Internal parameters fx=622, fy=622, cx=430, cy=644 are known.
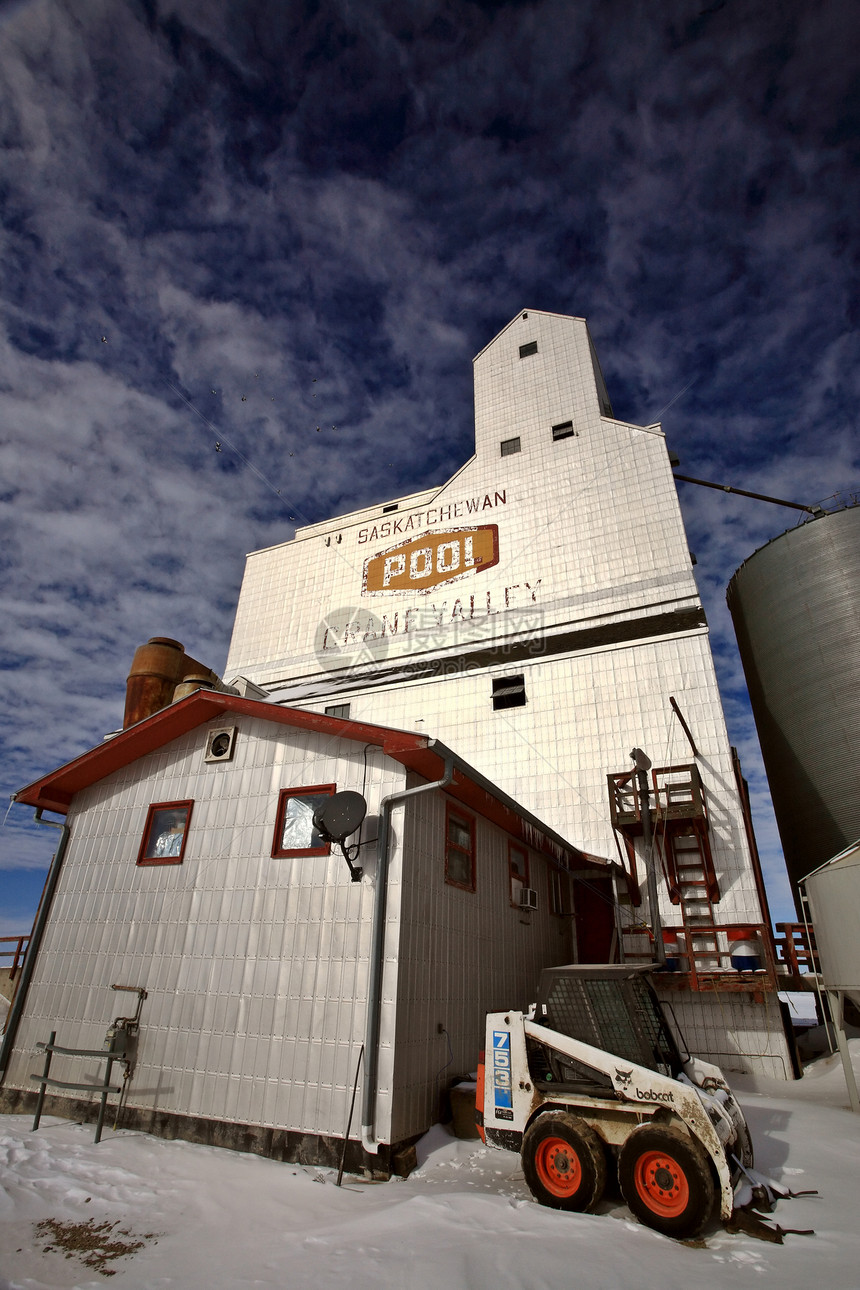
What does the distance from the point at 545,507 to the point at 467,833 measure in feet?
52.2

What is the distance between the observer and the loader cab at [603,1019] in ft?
20.6

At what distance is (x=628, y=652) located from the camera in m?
19.5

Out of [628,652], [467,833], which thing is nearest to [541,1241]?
[467,833]

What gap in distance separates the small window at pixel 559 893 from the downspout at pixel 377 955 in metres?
7.92

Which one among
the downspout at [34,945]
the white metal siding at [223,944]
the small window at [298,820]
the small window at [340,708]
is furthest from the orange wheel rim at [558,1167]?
the small window at [340,708]

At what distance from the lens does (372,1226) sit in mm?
5344

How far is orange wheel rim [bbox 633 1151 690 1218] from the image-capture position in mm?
5406

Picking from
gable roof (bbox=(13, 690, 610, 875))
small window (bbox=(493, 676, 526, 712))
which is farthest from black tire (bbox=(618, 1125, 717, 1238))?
small window (bbox=(493, 676, 526, 712))

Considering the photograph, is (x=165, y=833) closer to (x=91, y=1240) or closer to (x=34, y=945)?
(x=34, y=945)

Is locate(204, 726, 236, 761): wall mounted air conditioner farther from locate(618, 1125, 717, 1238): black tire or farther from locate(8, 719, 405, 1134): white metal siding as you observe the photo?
locate(618, 1125, 717, 1238): black tire

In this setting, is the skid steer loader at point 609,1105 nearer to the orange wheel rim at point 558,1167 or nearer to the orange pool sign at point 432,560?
the orange wheel rim at point 558,1167

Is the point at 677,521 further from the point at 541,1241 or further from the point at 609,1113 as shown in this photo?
the point at 541,1241

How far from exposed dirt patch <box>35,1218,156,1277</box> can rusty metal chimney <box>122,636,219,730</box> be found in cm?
1324

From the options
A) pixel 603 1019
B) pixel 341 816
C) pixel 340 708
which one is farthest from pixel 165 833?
pixel 340 708
